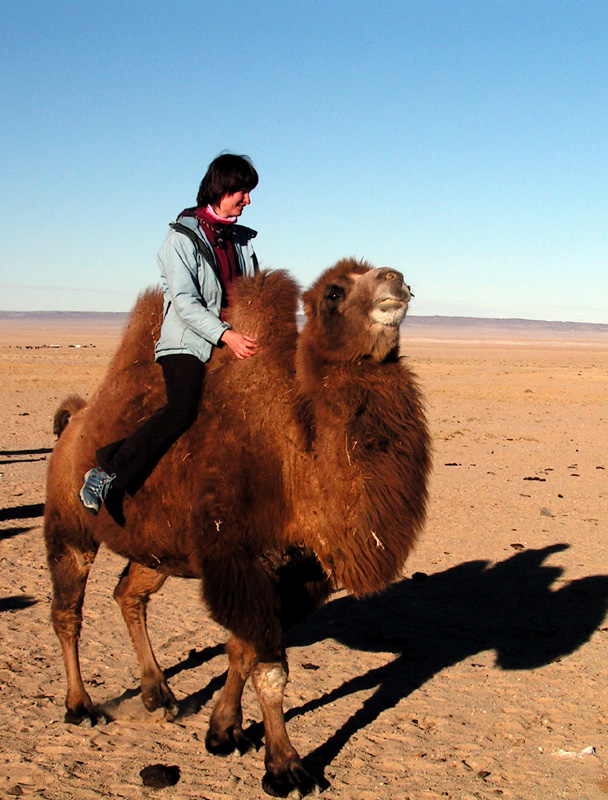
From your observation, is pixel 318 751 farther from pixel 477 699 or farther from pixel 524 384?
pixel 524 384

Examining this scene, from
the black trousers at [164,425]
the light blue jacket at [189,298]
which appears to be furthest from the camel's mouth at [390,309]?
the black trousers at [164,425]

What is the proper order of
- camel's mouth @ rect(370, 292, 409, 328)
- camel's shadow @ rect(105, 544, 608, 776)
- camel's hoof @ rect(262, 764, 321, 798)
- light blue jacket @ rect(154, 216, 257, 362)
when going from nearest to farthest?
1. camel's mouth @ rect(370, 292, 409, 328)
2. camel's hoof @ rect(262, 764, 321, 798)
3. light blue jacket @ rect(154, 216, 257, 362)
4. camel's shadow @ rect(105, 544, 608, 776)

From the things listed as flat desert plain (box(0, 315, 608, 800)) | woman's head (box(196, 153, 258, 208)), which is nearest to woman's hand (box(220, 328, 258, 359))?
woman's head (box(196, 153, 258, 208))

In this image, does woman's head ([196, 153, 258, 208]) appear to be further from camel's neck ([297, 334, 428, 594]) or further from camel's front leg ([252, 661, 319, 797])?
camel's front leg ([252, 661, 319, 797])

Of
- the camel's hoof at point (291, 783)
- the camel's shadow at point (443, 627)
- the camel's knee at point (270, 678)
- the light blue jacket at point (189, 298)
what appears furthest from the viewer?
the camel's shadow at point (443, 627)

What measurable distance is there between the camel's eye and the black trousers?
843 millimetres

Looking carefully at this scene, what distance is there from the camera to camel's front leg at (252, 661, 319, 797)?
4570mm

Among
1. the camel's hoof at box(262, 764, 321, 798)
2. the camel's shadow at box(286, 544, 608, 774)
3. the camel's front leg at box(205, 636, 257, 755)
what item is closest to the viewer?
the camel's hoof at box(262, 764, 321, 798)

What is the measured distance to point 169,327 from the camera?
16.0 ft

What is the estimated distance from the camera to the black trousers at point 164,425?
185 inches

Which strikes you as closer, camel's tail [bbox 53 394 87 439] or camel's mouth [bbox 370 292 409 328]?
camel's mouth [bbox 370 292 409 328]

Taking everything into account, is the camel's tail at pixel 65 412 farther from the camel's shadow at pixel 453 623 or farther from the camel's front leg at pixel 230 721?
the camel's shadow at pixel 453 623

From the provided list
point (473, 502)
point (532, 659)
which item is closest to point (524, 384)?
point (473, 502)

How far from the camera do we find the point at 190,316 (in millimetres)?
4730
